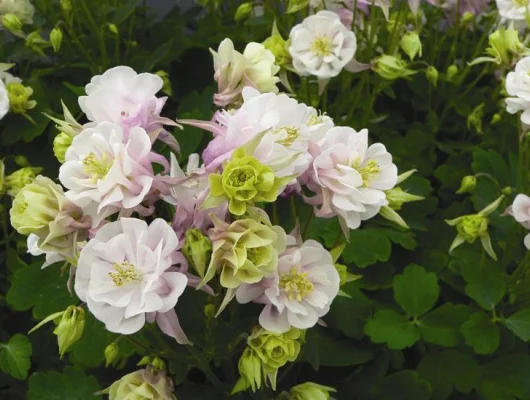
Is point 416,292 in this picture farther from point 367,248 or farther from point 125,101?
point 125,101

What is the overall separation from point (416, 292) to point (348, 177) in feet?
1.25

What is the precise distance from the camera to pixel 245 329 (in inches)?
29.3

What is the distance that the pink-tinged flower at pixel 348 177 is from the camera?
2.23ft

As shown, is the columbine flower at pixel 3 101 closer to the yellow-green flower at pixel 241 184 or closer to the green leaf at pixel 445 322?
the yellow-green flower at pixel 241 184

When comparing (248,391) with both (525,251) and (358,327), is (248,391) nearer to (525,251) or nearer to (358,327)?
(358,327)

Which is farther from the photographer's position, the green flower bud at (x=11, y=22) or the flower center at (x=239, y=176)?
the green flower bud at (x=11, y=22)

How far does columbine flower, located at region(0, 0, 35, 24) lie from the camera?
1187mm

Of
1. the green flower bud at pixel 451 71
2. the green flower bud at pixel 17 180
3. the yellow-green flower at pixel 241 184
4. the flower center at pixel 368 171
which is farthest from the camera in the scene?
the green flower bud at pixel 451 71

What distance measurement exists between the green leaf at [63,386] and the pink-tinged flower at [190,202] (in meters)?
0.34

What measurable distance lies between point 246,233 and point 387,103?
937 millimetres

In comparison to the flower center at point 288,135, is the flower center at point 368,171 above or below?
below

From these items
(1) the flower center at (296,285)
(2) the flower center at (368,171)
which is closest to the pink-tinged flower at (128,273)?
(1) the flower center at (296,285)

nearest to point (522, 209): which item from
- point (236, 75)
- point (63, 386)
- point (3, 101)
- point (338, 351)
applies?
point (338, 351)

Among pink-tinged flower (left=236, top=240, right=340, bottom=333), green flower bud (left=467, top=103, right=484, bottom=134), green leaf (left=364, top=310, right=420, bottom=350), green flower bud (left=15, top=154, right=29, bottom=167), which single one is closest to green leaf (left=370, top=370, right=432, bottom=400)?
green leaf (left=364, top=310, right=420, bottom=350)
